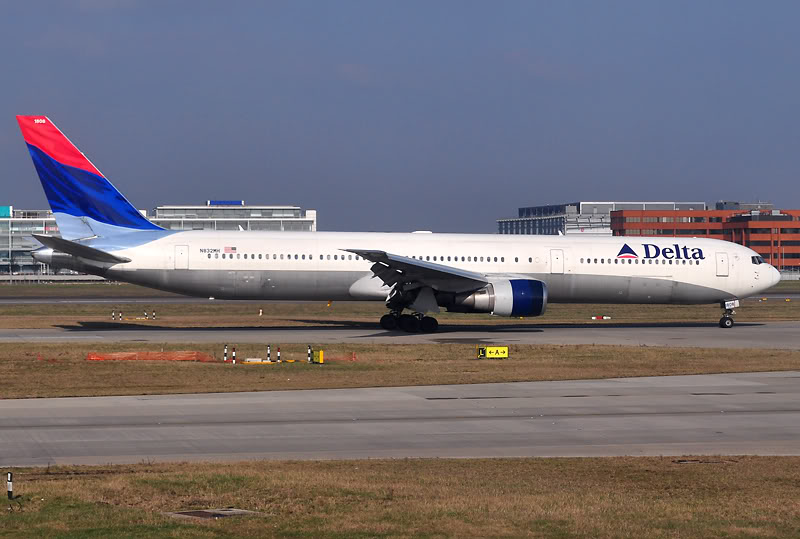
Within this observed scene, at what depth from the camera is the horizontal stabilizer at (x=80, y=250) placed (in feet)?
117

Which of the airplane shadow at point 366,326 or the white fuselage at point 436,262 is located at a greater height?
the white fuselage at point 436,262

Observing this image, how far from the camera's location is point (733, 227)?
142375 mm

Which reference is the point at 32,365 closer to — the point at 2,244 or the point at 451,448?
the point at 451,448

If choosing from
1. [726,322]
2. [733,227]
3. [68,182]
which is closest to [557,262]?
[726,322]

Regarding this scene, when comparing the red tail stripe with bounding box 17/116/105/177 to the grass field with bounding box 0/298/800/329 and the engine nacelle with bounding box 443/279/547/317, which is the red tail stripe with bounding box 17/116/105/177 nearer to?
the grass field with bounding box 0/298/800/329

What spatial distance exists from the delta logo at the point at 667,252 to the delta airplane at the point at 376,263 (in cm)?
5

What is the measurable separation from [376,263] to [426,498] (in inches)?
995

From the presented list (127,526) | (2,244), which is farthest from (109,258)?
(2,244)

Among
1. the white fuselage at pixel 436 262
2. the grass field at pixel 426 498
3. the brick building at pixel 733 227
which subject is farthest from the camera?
A: the brick building at pixel 733 227

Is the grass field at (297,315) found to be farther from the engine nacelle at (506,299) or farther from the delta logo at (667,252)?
the engine nacelle at (506,299)

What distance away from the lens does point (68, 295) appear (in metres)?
69.5

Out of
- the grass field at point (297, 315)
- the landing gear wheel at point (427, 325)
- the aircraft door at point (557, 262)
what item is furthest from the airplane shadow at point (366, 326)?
the aircraft door at point (557, 262)

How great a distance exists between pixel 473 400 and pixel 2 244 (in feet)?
355

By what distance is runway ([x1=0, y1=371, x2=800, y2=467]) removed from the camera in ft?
52.0
